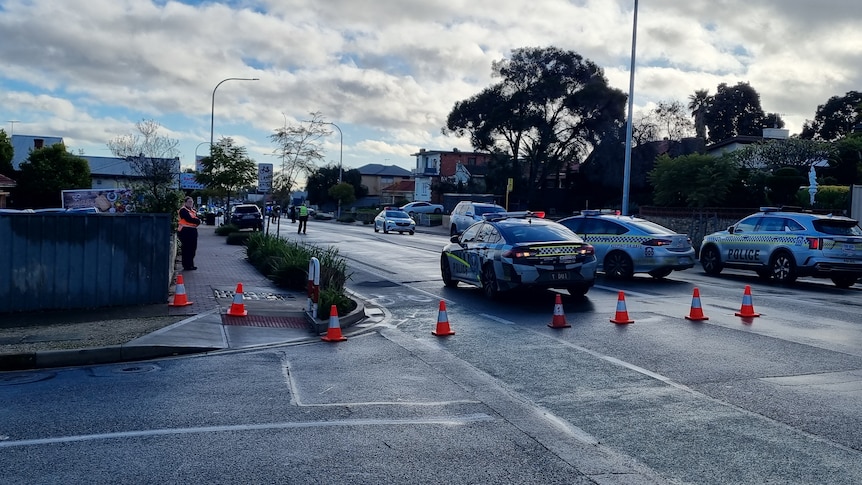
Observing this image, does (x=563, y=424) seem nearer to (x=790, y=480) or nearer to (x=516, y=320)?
(x=790, y=480)

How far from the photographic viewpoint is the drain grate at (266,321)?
12.6 metres

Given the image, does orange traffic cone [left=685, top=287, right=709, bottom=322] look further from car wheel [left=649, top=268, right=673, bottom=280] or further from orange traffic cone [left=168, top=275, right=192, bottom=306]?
orange traffic cone [left=168, top=275, right=192, bottom=306]

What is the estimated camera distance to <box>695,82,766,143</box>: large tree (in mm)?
76938

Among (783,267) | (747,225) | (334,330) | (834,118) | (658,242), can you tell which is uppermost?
(834,118)

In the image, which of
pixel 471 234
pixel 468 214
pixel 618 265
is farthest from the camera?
pixel 468 214

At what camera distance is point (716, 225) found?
103ft

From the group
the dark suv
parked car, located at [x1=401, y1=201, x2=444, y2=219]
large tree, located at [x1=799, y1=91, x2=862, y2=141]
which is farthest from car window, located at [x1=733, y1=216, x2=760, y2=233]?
large tree, located at [x1=799, y1=91, x2=862, y2=141]

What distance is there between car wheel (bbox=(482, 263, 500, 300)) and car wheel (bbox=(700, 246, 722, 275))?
8153 millimetres

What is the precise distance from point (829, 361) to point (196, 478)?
726 cm

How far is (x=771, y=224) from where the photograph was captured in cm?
1969

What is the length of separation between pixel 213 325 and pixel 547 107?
159 ft

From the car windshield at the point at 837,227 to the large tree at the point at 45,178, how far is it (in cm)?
4249

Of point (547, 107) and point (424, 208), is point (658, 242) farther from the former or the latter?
point (424, 208)

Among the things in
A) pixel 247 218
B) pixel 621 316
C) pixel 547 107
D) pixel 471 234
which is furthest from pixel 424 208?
pixel 621 316
